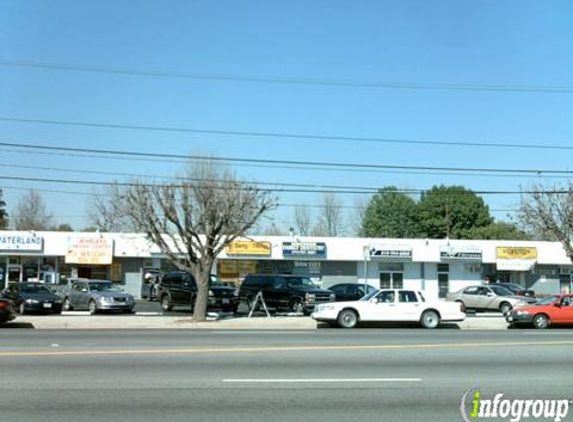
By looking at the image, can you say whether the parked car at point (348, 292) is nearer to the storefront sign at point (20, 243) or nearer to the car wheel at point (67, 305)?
the car wheel at point (67, 305)

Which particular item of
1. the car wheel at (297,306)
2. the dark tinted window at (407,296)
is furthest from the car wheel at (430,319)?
the car wheel at (297,306)

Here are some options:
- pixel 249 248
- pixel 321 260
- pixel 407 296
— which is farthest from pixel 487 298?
pixel 249 248

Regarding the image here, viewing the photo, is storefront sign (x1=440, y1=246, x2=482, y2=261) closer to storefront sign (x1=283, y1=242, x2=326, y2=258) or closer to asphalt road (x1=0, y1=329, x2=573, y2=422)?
storefront sign (x1=283, y1=242, x2=326, y2=258)

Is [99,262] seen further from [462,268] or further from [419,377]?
[419,377]

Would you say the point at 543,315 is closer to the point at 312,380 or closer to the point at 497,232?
the point at 312,380

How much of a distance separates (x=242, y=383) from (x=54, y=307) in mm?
19980

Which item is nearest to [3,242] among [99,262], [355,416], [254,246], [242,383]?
[99,262]

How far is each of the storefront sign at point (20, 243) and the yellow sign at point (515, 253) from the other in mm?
31729

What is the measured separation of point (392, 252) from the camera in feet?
147

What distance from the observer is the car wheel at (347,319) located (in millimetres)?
22809

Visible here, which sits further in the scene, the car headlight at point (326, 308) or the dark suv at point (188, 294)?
the dark suv at point (188, 294)

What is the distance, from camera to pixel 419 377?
10.8 metres

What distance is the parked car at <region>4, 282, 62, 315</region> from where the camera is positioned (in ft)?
89.7

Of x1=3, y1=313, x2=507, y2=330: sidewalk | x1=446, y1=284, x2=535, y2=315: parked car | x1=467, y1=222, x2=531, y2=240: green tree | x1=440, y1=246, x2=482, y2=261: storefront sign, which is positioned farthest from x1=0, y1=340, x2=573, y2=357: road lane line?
x1=467, y1=222, x2=531, y2=240: green tree
